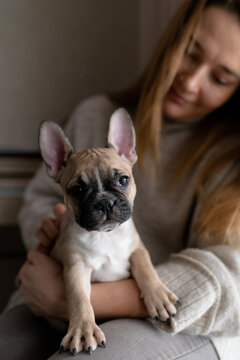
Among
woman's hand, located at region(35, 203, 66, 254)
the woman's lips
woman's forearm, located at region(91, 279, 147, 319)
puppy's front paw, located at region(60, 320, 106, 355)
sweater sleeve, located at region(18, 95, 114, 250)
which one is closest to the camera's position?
puppy's front paw, located at region(60, 320, 106, 355)

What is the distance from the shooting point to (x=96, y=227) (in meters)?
0.88

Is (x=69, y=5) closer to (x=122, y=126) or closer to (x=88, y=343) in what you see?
(x=122, y=126)

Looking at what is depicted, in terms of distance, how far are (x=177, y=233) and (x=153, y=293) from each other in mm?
551

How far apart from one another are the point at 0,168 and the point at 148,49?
83cm

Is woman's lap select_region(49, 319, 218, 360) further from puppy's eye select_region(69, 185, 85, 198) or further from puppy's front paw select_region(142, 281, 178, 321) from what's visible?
puppy's eye select_region(69, 185, 85, 198)

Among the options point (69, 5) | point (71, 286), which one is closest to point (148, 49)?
point (69, 5)

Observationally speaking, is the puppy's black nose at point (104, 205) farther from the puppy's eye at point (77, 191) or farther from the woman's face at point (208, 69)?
the woman's face at point (208, 69)

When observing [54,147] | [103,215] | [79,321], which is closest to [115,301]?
[79,321]

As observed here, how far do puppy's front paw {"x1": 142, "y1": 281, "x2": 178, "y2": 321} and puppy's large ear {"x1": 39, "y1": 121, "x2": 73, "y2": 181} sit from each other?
14.9 inches

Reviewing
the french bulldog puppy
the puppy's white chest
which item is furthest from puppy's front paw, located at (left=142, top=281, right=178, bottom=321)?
the puppy's white chest

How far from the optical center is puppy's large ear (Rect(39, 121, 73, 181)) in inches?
36.8

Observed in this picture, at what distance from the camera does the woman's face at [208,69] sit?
1.26m

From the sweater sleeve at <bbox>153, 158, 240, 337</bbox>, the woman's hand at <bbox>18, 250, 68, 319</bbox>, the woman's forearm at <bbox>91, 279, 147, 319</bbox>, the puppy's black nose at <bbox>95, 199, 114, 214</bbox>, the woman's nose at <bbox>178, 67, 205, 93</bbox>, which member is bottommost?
the woman's hand at <bbox>18, 250, 68, 319</bbox>

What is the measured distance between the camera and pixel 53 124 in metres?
0.93
